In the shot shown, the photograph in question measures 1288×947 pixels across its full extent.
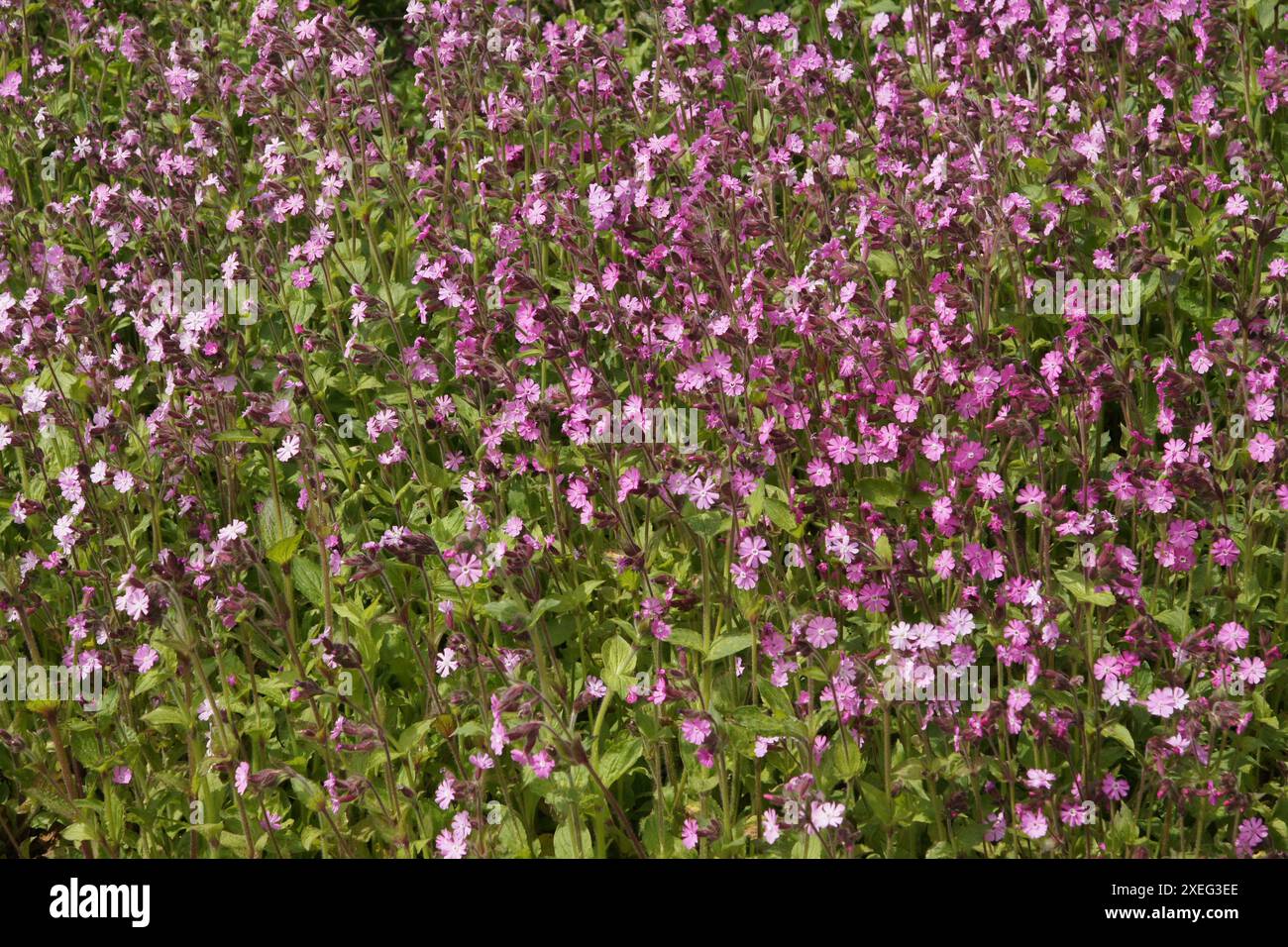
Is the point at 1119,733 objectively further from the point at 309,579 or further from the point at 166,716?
the point at 166,716

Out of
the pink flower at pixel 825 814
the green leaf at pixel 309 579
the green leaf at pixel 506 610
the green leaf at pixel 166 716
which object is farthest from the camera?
the green leaf at pixel 309 579

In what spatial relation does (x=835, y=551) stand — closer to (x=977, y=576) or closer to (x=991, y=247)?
(x=977, y=576)

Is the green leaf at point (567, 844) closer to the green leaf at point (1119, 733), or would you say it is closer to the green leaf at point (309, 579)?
the green leaf at point (309, 579)

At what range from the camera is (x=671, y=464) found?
365 centimetres

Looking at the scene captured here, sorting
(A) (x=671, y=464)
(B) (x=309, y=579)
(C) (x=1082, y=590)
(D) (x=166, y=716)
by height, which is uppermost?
(A) (x=671, y=464)

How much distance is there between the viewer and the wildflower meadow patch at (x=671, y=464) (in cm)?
341

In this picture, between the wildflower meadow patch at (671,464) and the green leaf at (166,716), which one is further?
the green leaf at (166,716)

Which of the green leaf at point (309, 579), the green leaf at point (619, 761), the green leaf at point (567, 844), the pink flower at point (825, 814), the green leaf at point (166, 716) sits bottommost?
the green leaf at point (567, 844)

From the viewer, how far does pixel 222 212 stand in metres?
5.50

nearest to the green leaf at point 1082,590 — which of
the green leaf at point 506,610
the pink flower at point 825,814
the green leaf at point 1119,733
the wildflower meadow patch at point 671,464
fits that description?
the wildflower meadow patch at point 671,464

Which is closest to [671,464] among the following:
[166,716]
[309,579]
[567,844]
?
[567,844]

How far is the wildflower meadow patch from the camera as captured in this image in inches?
134
